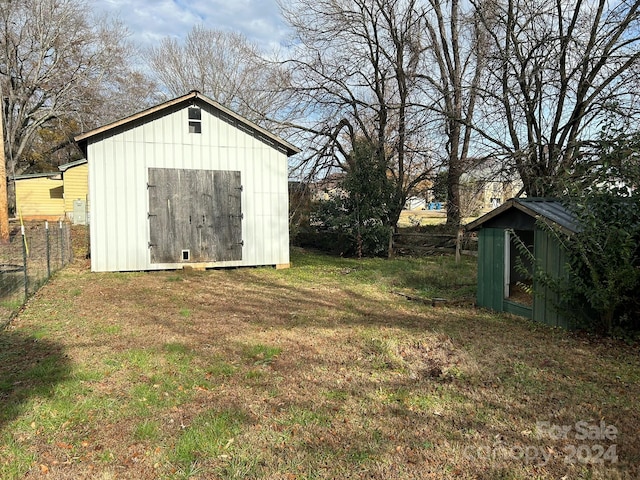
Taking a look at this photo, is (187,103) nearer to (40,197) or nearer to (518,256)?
(518,256)

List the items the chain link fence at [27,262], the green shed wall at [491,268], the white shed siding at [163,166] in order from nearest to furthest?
1. the chain link fence at [27,262]
2. the green shed wall at [491,268]
3. the white shed siding at [163,166]

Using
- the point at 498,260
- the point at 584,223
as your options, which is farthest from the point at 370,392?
the point at 498,260

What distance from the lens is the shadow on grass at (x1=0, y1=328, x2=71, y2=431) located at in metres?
3.52

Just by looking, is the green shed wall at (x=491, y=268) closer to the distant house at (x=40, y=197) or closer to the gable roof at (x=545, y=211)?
the gable roof at (x=545, y=211)

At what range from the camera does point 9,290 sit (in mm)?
7203

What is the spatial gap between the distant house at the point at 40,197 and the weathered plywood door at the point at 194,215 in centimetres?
1734

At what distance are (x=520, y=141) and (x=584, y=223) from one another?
8476mm

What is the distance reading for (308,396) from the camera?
3682 millimetres

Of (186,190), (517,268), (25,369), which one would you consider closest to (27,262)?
(186,190)

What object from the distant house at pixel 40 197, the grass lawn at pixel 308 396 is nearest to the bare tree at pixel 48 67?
the distant house at pixel 40 197

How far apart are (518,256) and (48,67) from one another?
93.3ft

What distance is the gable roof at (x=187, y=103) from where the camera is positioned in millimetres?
9953

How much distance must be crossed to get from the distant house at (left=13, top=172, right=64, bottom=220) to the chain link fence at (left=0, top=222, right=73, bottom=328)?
8.10 metres

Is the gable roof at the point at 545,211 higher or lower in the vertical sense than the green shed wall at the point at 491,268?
higher
